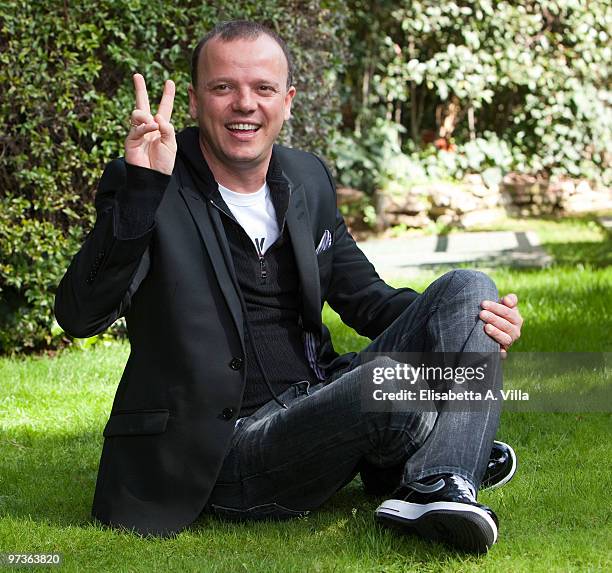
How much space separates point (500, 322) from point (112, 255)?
102 cm

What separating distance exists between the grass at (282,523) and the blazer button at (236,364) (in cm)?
46

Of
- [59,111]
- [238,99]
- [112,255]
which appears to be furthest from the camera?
[59,111]

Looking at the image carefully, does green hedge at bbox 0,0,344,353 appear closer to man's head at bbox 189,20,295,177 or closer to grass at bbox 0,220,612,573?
grass at bbox 0,220,612,573

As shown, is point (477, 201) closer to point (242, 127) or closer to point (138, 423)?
point (242, 127)

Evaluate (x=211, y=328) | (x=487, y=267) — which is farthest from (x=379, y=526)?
(x=487, y=267)

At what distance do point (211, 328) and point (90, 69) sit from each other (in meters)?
2.98

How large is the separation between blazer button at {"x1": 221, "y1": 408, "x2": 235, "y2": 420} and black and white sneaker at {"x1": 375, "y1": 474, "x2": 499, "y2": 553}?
0.47m

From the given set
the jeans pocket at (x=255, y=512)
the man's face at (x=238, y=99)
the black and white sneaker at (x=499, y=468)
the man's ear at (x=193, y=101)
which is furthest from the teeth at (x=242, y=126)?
the black and white sneaker at (x=499, y=468)

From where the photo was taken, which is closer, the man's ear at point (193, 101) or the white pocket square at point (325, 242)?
the man's ear at point (193, 101)

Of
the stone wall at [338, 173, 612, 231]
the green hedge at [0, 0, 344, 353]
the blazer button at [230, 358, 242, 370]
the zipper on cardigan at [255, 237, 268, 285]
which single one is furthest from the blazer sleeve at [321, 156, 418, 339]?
the stone wall at [338, 173, 612, 231]

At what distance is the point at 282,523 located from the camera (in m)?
3.08

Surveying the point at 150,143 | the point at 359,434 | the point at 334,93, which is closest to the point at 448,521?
the point at 359,434

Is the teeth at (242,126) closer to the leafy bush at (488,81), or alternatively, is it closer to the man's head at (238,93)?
the man's head at (238,93)

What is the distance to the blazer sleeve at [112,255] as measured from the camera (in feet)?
8.89
